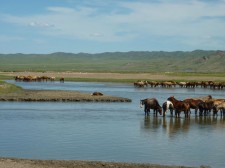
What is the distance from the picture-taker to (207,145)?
57.5ft

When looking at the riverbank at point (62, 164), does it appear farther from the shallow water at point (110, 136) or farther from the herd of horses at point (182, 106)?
the herd of horses at point (182, 106)

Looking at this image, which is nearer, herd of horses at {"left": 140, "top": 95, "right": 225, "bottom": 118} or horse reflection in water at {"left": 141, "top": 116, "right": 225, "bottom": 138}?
horse reflection in water at {"left": 141, "top": 116, "right": 225, "bottom": 138}

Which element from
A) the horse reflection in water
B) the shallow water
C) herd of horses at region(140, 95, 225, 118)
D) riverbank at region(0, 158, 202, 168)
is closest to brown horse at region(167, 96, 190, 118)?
herd of horses at region(140, 95, 225, 118)

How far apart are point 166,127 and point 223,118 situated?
5.50m

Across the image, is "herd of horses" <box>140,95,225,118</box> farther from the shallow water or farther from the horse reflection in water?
the horse reflection in water

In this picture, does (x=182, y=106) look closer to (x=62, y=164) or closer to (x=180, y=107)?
(x=180, y=107)

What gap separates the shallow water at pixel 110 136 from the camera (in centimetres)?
1550

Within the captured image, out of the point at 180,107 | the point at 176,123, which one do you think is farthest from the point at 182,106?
the point at 176,123

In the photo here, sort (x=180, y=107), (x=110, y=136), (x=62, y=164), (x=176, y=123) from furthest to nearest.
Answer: (x=180, y=107), (x=176, y=123), (x=110, y=136), (x=62, y=164)

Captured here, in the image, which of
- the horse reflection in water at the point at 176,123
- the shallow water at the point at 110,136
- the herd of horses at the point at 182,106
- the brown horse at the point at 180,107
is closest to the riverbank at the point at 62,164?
the shallow water at the point at 110,136

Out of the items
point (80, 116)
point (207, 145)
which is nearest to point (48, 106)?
point (80, 116)

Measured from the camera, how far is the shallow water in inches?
610

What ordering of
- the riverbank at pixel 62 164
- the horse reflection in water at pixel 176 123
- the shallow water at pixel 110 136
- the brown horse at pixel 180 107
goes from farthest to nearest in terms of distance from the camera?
the brown horse at pixel 180 107 < the horse reflection in water at pixel 176 123 < the shallow water at pixel 110 136 < the riverbank at pixel 62 164

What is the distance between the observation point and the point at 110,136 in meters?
19.3
